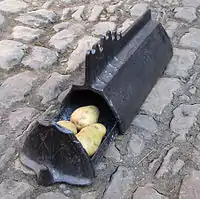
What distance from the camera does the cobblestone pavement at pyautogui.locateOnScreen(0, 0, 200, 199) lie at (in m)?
1.81

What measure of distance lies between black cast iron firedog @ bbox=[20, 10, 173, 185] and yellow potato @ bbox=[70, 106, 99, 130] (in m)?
0.05

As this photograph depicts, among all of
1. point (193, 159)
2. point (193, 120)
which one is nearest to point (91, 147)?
point (193, 159)

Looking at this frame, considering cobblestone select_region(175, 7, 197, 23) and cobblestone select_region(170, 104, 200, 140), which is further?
cobblestone select_region(175, 7, 197, 23)

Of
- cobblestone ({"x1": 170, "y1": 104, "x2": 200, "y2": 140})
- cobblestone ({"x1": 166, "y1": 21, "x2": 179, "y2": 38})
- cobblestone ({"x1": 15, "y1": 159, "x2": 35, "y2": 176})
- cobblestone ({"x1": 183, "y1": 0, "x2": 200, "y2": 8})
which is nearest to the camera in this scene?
cobblestone ({"x1": 15, "y1": 159, "x2": 35, "y2": 176})

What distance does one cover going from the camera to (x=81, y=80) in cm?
204

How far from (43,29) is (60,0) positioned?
0.49 meters

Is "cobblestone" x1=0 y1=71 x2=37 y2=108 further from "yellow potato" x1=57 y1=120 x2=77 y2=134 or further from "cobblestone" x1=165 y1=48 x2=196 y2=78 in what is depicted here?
"cobblestone" x1=165 y1=48 x2=196 y2=78

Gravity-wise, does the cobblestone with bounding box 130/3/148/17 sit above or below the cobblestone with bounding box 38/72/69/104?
below

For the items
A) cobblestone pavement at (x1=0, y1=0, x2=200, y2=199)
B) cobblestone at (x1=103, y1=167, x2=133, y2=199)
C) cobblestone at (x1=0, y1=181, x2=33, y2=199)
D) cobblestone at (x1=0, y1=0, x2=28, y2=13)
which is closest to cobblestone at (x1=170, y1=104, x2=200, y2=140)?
cobblestone pavement at (x1=0, y1=0, x2=200, y2=199)


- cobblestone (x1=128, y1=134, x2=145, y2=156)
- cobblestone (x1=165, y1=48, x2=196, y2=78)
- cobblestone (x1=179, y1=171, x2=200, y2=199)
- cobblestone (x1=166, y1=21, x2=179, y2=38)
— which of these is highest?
cobblestone (x1=179, y1=171, x2=200, y2=199)

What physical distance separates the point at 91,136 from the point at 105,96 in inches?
7.4

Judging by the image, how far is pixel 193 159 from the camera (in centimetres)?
193

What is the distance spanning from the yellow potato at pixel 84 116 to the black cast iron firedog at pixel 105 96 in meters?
0.05

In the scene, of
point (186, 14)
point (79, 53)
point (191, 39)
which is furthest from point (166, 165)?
point (186, 14)
